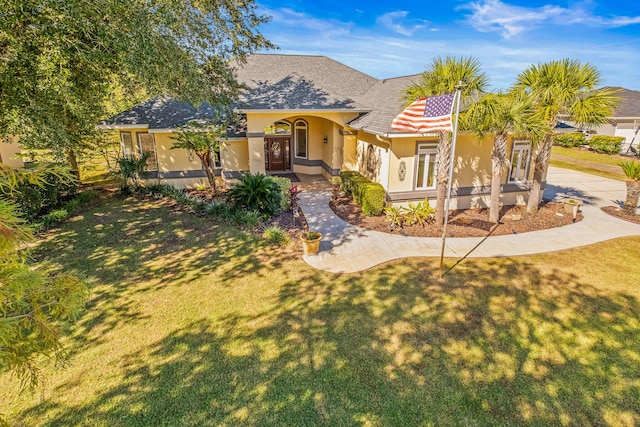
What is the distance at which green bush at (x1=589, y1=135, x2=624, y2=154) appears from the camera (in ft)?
92.2

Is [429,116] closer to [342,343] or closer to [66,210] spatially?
[342,343]

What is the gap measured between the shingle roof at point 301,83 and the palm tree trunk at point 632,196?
11235 millimetres

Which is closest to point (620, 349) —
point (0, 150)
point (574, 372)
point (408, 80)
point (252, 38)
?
point (574, 372)

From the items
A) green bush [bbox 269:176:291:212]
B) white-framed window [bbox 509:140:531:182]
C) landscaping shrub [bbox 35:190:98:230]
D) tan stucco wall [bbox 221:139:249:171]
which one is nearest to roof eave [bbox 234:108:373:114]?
tan stucco wall [bbox 221:139:249:171]

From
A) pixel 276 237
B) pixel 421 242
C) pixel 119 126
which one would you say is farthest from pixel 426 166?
pixel 119 126

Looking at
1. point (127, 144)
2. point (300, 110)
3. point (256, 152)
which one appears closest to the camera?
point (300, 110)

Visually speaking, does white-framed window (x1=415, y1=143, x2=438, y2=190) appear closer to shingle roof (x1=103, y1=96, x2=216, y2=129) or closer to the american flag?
the american flag

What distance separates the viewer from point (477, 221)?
1237cm

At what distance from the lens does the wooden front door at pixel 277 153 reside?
64.6 ft

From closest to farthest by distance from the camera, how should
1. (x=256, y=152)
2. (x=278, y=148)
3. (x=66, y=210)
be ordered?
(x=66, y=210), (x=256, y=152), (x=278, y=148)

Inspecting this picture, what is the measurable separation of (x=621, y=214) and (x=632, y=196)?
830mm

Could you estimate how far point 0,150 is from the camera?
61.3ft

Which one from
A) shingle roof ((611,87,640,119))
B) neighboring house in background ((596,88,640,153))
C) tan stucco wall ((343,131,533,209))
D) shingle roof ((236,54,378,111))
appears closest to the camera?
tan stucco wall ((343,131,533,209))

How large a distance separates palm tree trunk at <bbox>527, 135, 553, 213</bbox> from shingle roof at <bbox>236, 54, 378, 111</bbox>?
742cm
